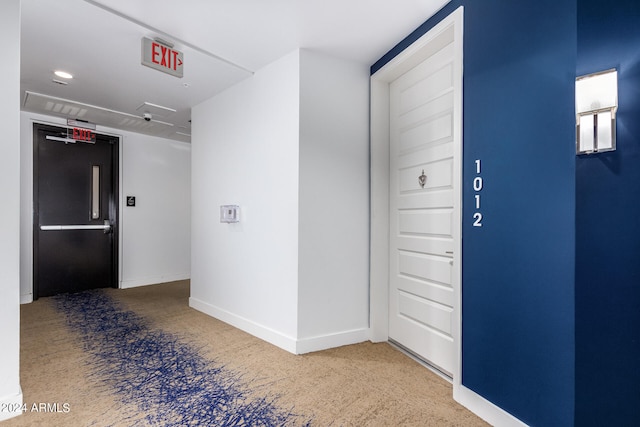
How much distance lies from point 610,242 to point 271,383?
6.94ft

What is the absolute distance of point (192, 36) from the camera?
2648 mm

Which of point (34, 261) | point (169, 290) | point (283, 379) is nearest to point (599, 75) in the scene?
point (283, 379)

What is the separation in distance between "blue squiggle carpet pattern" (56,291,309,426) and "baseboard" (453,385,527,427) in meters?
0.99

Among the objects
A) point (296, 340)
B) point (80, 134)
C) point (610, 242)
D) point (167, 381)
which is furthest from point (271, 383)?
point (80, 134)

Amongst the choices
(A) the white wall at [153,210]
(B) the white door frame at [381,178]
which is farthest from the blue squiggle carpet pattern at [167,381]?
(A) the white wall at [153,210]

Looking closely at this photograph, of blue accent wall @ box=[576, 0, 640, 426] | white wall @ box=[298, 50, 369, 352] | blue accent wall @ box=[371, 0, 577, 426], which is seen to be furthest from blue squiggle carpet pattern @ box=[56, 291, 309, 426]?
blue accent wall @ box=[576, 0, 640, 426]

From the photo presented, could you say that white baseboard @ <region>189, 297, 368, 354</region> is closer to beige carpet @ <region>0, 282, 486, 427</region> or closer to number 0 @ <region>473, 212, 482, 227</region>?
beige carpet @ <region>0, 282, 486, 427</region>

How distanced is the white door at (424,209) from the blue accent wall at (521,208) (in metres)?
0.18

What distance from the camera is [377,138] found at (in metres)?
3.13

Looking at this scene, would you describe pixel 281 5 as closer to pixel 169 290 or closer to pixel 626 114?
pixel 626 114

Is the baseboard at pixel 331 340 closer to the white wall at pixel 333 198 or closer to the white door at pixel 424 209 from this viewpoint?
the white wall at pixel 333 198

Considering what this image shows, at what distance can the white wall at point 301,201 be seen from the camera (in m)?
2.88

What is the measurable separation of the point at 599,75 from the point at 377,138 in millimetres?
1809

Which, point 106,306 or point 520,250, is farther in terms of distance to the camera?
point 106,306
